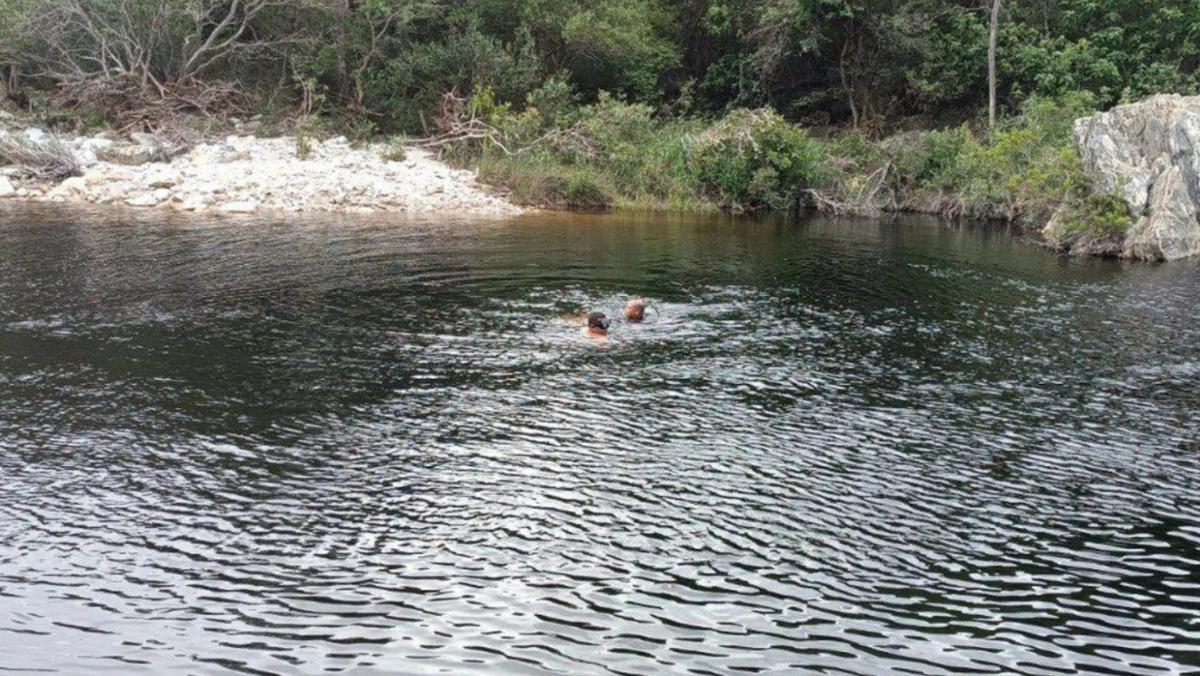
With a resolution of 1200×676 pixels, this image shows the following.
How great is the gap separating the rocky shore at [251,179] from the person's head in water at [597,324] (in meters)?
19.7

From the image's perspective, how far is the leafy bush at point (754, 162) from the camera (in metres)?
40.8

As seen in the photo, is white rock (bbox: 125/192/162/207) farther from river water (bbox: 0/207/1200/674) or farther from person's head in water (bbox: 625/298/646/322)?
person's head in water (bbox: 625/298/646/322)

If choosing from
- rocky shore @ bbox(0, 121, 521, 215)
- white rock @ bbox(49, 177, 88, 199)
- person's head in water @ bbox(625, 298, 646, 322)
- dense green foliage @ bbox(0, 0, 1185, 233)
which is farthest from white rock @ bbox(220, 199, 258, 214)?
person's head in water @ bbox(625, 298, 646, 322)

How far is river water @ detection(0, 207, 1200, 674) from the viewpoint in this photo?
866 centimetres

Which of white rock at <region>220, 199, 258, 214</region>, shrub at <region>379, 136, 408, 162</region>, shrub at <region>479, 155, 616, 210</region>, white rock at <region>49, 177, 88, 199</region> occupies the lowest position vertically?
white rock at <region>220, 199, 258, 214</region>

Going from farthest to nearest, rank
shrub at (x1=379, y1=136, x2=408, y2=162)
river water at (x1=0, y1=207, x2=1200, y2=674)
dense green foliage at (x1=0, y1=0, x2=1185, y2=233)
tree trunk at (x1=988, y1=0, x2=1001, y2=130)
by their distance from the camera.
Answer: tree trunk at (x1=988, y1=0, x2=1001, y2=130), shrub at (x1=379, y1=136, x2=408, y2=162), dense green foliage at (x1=0, y1=0, x2=1185, y2=233), river water at (x1=0, y1=207, x2=1200, y2=674)

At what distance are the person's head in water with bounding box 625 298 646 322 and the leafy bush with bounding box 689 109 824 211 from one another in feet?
74.0

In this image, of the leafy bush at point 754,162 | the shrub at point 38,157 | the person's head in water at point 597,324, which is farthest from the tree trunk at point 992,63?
the shrub at point 38,157

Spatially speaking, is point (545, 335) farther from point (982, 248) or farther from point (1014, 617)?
point (982, 248)

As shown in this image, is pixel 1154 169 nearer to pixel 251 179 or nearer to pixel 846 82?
pixel 846 82

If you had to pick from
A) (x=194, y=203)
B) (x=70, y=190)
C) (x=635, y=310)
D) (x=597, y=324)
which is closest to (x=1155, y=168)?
(x=635, y=310)

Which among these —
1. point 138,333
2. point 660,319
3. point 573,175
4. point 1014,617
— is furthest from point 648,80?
point 1014,617

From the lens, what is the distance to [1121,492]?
1191cm

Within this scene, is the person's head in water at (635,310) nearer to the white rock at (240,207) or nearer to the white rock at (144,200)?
the white rock at (240,207)
